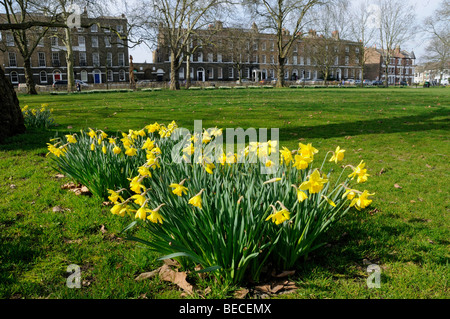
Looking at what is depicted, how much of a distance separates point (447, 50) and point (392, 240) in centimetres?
6020

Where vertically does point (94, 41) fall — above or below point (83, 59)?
A: above

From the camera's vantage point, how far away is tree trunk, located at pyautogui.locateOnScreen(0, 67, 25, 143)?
730cm

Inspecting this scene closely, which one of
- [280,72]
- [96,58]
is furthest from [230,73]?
[280,72]

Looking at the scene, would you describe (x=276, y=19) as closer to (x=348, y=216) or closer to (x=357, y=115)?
(x=357, y=115)

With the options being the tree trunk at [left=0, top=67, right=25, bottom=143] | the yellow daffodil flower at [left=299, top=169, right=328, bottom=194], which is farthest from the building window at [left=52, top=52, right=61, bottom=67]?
the yellow daffodil flower at [left=299, top=169, right=328, bottom=194]

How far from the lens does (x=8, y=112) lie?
7.47m

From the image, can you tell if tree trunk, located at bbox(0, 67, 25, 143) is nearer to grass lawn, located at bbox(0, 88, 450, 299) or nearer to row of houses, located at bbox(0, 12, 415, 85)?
grass lawn, located at bbox(0, 88, 450, 299)

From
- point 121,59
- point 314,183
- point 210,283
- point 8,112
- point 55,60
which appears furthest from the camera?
point 121,59

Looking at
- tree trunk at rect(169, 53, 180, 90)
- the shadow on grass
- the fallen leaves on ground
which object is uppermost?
tree trunk at rect(169, 53, 180, 90)

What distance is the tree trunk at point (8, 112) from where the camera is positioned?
730 cm

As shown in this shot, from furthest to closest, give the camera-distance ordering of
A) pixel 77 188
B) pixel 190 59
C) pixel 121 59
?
1. pixel 190 59
2. pixel 121 59
3. pixel 77 188

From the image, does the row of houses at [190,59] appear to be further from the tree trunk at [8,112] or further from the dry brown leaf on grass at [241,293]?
the dry brown leaf on grass at [241,293]

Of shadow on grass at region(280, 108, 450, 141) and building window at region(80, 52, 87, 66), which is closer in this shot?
shadow on grass at region(280, 108, 450, 141)

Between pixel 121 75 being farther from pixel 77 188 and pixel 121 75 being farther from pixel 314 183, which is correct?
pixel 314 183
